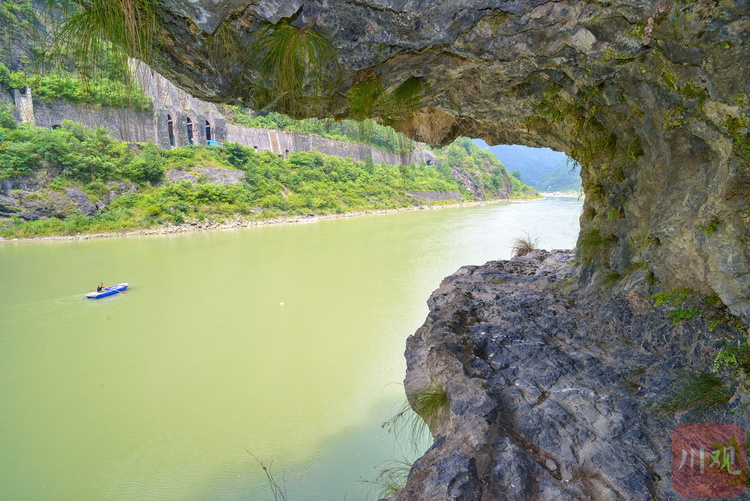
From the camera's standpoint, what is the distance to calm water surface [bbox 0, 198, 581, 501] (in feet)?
11.7

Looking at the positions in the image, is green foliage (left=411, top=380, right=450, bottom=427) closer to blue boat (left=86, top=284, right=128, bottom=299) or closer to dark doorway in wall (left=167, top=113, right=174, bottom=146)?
blue boat (left=86, top=284, right=128, bottom=299)

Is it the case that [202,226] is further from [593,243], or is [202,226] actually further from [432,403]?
[432,403]

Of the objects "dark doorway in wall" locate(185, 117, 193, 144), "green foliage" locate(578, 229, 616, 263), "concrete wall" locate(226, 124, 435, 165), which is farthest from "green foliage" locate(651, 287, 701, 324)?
"dark doorway in wall" locate(185, 117, 193, 144)

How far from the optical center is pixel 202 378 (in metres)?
5.25

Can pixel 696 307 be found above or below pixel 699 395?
above

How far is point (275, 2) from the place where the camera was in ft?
5.94

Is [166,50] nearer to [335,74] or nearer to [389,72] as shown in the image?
[335,74]

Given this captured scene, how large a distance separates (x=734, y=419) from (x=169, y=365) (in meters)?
6.31

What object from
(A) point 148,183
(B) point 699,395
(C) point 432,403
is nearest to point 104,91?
(C) point 432,403

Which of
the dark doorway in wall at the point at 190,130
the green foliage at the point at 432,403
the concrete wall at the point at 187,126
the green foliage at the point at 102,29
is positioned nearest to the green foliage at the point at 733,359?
the green foliage at the point at 432,403

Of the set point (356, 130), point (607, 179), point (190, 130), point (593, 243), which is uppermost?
point (190, 130)

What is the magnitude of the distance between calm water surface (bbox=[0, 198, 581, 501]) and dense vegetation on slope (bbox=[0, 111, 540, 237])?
748 centimetres

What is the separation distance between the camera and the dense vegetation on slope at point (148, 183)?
65.0 feet

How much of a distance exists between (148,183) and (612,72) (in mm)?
27668
